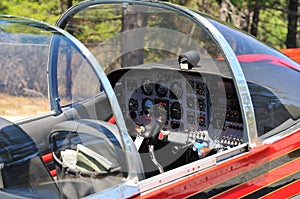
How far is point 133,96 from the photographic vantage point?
→ 3951 millimetres

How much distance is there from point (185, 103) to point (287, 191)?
3.45 ft

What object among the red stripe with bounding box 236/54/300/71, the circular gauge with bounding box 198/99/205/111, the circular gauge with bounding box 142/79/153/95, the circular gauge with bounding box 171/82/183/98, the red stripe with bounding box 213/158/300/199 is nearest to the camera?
the red stripe with bounding box 213/158/300/199

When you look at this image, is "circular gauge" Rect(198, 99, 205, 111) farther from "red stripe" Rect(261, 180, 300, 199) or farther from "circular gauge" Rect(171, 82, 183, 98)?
"red stripe" Rect(261, 180, 300, 199)

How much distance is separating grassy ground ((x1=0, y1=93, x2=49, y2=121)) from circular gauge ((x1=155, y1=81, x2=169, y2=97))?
89cm

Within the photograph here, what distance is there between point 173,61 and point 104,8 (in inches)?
34.6

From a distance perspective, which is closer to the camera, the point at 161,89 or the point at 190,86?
the point at 190,86

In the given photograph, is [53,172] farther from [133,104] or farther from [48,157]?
[133,104]

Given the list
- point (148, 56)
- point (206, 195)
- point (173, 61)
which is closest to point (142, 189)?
point (206, 195)

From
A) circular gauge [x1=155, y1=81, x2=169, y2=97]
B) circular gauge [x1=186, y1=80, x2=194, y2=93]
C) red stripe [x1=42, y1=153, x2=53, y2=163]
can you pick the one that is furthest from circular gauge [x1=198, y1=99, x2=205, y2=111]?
red stripe [x1=42, y1=153, x2=53, y2=163]

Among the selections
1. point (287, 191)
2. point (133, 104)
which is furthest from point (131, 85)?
point (287, 191)

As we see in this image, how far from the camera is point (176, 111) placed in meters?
3.75

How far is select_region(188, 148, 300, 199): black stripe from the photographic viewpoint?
2631mm

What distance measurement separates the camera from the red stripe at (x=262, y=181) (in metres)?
2.75

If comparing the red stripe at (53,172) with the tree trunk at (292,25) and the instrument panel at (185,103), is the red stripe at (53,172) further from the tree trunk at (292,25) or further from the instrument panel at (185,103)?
the tree trunk at (292,25)
